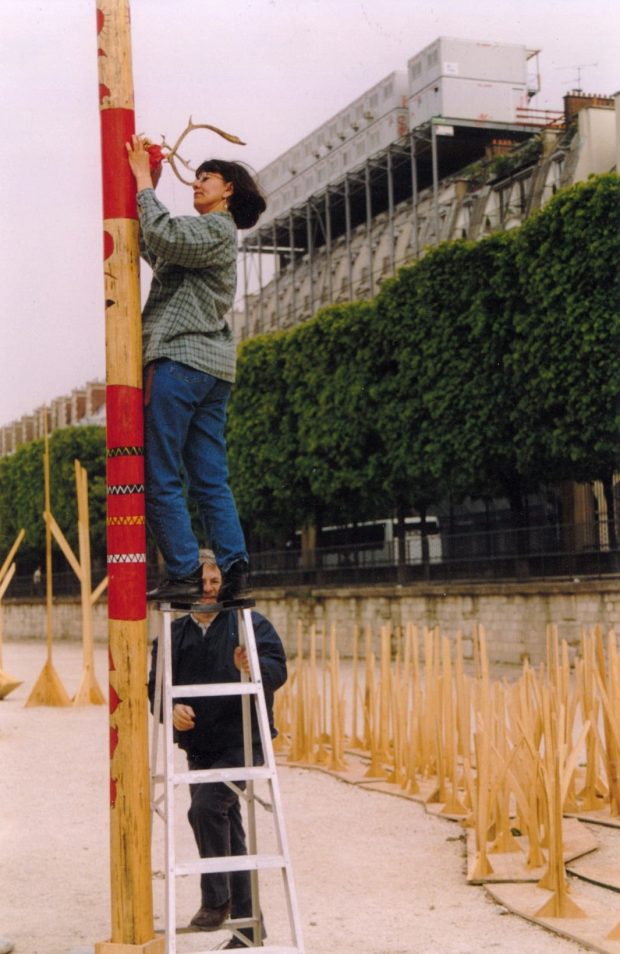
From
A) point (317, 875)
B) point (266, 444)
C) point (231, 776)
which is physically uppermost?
point (266, 444)

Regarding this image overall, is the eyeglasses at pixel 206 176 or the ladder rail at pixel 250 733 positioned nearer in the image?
the ladder rail at pixel 250 733

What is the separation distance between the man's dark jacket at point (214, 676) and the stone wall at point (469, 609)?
14.0 metres

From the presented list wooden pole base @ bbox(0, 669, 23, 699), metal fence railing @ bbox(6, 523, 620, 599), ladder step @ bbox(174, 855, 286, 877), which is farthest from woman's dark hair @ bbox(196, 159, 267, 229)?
metal fence railing @ bbox(6, 523, 620, 599)

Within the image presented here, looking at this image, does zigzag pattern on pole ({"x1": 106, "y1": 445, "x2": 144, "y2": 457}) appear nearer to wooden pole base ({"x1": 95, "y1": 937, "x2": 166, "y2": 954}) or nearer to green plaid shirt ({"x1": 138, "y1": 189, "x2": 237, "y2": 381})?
green plaid shirt ({"x1": 138, "y1": 189, "x2": 237, "y2": 381})

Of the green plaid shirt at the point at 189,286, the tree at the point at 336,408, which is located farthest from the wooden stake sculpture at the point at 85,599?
the green plaid shirt at the point at 189,286

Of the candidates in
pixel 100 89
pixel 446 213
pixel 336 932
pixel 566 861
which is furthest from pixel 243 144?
pixel 446 213

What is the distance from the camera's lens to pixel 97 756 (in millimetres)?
12430

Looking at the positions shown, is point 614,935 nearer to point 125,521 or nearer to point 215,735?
point 215,735

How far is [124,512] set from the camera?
4.41m

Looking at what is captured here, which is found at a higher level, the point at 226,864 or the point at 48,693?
the point at 226,864

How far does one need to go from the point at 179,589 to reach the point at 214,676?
2.99 ft

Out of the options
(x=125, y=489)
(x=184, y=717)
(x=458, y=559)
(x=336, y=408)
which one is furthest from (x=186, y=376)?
(x=336, y=408)

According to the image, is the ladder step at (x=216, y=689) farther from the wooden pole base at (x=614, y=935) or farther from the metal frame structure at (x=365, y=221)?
the metal frame structure at (x=365, y=221)

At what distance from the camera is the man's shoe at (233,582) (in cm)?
459
